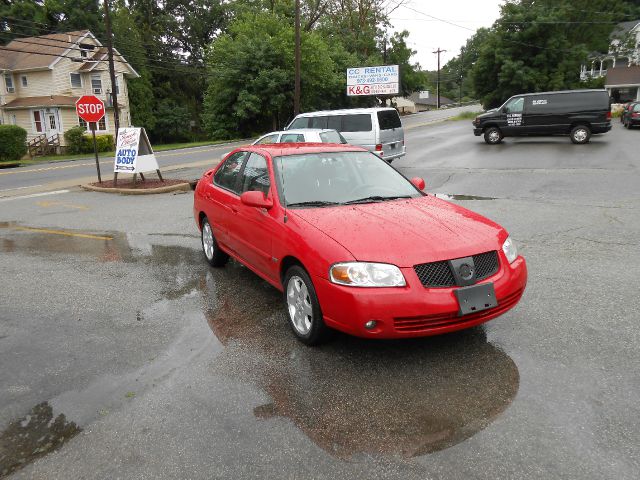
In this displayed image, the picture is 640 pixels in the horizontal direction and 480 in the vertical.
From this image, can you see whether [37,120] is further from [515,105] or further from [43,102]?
[515,105]

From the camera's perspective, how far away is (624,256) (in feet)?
21.3

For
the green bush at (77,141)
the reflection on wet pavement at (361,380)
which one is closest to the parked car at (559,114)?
the reflection on wet pavement at (361,380)

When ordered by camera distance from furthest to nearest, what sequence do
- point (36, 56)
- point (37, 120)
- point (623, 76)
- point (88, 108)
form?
1. point (623, 76)
2. point (36, 56)
3. point (37, 120)
4. point (88, 108)

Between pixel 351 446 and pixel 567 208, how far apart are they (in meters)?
8.32

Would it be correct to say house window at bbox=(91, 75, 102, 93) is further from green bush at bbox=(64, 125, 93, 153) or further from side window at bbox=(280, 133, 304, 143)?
side window at bbox=(280, 133, 304, 143)

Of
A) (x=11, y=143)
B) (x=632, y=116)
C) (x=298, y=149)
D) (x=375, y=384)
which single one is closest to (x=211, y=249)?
(x=298, y=149)

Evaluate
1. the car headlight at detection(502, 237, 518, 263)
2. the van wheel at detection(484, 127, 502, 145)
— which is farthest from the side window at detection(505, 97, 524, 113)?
the car headlight at detection(502, 237, 518, 263)

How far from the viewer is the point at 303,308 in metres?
4.26

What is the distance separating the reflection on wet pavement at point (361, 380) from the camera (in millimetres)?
3084

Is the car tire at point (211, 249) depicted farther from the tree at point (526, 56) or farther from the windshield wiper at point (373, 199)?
the tree at point (526, 56)

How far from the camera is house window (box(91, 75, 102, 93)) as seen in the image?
4484 cm

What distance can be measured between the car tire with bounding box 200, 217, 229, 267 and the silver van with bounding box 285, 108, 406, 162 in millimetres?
9887

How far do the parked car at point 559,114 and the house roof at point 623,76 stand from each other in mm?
39544

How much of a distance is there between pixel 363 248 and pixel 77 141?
39305mm
